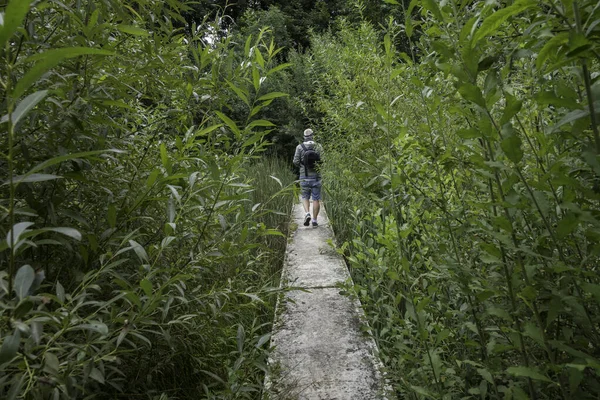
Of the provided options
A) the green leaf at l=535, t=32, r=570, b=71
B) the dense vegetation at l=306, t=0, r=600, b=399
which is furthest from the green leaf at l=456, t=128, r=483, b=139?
the green leaf at l=535, t=32, r=570, b=71

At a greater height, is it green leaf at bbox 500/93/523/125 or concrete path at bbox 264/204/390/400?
green leaf at bbox 500/93/523/125

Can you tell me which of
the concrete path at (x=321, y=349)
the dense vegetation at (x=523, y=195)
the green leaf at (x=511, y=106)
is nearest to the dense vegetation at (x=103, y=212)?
the concrete path at (x=321, y=349)

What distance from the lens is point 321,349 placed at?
269cm

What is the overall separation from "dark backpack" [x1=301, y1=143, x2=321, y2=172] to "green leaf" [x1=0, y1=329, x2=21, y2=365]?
6201mm

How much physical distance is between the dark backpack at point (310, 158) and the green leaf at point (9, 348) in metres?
6.20

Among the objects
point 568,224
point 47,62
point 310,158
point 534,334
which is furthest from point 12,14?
point 310,158

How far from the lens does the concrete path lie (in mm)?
2236

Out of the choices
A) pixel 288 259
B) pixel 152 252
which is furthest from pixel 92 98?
pixel 288 259

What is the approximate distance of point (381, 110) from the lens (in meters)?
1.53

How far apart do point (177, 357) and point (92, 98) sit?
125 centimetres

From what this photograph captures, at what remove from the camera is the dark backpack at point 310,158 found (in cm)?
678

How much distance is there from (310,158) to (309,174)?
272 mm

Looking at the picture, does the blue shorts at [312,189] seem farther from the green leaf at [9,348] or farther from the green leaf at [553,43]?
the green leaf at [9,348]

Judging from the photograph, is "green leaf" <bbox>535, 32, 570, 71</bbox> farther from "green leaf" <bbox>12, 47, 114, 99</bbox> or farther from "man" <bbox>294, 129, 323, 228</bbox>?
"man" <bbox>294, 129, 323, 228</bbox>
